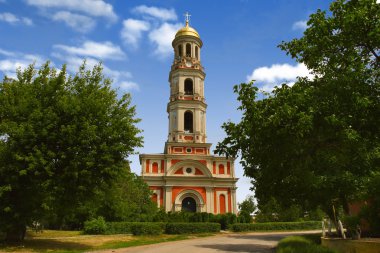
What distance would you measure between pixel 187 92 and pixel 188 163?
10570mm

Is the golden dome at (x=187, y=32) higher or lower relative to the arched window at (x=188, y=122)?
higher

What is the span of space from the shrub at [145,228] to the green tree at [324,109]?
68.5 feet

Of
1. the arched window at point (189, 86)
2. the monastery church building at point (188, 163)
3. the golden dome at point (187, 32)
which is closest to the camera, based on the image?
the monastery church building at point (188, 163)

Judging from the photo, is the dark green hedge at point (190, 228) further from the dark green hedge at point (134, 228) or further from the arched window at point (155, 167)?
the arched window at point (155, 167)

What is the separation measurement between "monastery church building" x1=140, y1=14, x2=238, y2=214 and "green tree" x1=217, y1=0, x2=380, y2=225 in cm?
3228

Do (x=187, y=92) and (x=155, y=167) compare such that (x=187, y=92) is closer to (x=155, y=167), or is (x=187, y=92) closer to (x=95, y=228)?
(x=155, y=167)

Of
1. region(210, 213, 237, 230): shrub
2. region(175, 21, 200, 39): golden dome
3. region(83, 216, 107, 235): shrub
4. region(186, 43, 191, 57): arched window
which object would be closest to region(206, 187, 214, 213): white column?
region(210, 213, 237, 230): shrub

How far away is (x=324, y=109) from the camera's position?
986 cm

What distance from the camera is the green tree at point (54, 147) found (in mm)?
17141

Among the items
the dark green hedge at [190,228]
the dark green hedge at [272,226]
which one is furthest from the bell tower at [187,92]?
the dark green hedge at [190,228]

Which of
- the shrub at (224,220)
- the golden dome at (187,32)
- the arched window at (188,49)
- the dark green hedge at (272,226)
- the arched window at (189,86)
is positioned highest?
the golden dome at (187,32)

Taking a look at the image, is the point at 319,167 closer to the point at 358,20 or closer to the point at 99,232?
the point at 358,20

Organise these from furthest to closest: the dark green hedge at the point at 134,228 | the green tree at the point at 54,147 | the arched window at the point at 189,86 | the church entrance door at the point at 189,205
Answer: the arched window at the point at 189,86 → the church entrance door at the point at 189,205 → the dark green hedge at the point at 134,228 → the green tree at the point at 54,147

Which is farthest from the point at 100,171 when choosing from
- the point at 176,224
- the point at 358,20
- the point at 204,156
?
the point at 204,156
